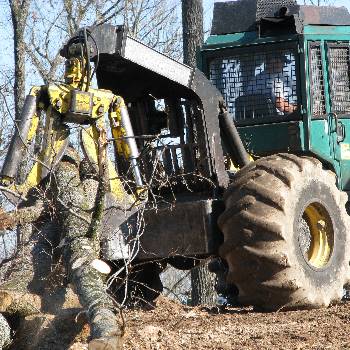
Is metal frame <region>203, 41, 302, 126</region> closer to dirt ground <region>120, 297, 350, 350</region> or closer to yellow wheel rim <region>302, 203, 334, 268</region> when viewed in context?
yellow wheel rim <region>302, 203, 334, 268</region>

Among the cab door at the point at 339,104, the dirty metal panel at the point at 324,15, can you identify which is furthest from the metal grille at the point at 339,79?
the dirty metal panel at the point at 324,15

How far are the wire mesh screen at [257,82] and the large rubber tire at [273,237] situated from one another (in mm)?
1418

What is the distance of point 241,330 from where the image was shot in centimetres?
732

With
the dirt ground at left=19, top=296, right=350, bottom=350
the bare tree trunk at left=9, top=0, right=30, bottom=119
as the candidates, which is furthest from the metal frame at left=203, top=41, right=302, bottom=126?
the bare tree trunk at left=9, top=0, right=30, bottom=119

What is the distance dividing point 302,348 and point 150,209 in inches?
87.2

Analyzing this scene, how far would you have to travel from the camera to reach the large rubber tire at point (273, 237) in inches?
316

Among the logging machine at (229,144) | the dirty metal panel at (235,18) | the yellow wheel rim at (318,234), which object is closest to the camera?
the logging machine at (229,144)

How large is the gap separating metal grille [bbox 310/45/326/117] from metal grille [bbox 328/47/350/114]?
0.11 meters

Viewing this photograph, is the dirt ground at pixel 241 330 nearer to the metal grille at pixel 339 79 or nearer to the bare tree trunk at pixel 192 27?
the metal grille at pixel 339 79

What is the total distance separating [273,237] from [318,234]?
3.63 ft

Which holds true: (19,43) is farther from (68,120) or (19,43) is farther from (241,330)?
(241,330)

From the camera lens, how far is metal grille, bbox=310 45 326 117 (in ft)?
32.7

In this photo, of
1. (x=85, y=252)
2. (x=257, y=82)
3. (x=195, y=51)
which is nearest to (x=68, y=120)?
(x=85, y=252)

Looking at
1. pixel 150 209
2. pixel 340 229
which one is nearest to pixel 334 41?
pixel 340 229
